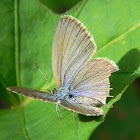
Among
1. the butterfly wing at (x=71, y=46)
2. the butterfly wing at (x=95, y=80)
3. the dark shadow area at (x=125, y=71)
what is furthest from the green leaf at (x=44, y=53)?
the butterfly wing at (x=71, y=46)

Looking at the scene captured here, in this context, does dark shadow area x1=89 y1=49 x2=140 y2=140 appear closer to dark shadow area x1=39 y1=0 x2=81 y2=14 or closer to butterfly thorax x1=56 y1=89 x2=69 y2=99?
butterfly thorax x1=56 y1=89 x2=69 y2=99

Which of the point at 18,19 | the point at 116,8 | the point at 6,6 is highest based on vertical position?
the point at 6,6

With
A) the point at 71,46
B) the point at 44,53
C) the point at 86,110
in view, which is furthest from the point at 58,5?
the point at 86,110

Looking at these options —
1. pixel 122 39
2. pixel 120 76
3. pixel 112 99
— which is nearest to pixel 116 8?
pixel 122 39

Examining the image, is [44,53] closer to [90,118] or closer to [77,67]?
[77,67]

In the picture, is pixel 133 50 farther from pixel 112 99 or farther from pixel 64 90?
pixel 64 90

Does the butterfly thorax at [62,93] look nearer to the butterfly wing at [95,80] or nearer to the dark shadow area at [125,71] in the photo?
the butterfly wing at [95,80]

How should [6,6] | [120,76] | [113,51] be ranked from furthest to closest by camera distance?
1. [6,6]
2. [113,51]
3. [120,76]

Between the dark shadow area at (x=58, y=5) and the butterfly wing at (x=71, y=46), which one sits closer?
the butterfly wing at (x=71, y=46)
